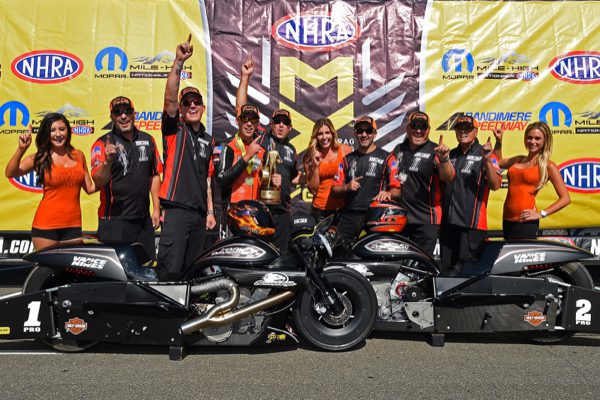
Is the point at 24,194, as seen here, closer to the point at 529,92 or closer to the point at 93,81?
the point at 93,81

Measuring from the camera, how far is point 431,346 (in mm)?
4398

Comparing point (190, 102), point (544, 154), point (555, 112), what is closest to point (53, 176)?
point (190, 102)

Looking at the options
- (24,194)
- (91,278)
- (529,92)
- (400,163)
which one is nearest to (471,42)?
(529,92)

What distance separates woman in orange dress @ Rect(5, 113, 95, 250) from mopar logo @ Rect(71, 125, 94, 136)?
155 centimetres

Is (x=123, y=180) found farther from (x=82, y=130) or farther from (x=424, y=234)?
(x=424, y=234)

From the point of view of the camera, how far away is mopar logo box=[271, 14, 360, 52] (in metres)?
6.17

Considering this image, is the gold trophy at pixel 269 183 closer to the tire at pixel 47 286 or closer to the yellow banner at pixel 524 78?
the tire at pixel 47 286

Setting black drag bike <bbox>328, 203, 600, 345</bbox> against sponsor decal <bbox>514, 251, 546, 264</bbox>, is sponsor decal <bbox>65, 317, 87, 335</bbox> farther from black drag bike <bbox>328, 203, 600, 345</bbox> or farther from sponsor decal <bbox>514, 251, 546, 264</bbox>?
sponsor decal <bbox>514, 251, 546, 264</bbox>

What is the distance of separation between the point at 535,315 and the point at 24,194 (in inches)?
206

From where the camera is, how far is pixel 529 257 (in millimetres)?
4340

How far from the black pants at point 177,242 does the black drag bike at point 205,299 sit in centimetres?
20

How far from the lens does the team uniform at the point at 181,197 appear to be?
4461mm

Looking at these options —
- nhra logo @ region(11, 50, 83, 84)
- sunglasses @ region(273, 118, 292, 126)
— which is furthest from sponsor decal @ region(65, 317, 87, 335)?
nhra logo @ region(11, 50, 83, 84)

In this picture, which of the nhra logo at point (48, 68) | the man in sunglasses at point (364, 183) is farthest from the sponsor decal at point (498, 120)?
the nhra logo at point (48, 68)
